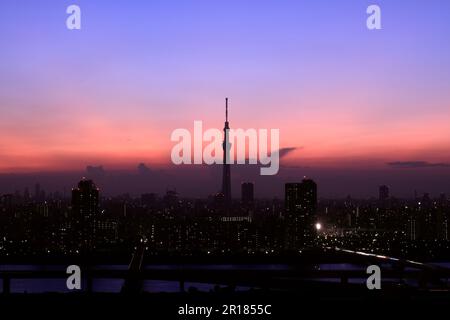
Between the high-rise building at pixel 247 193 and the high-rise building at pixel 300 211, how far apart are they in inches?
196

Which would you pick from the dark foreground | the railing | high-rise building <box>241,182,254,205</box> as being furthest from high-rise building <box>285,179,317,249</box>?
the dark foreground

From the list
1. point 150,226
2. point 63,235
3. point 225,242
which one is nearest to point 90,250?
point 63,235

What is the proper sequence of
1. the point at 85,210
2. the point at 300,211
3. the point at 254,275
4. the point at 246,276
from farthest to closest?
the point at 300,211, the point at 85,210, the point at 254,275, the point at 246,276

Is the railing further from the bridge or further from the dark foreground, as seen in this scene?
the dark foreground

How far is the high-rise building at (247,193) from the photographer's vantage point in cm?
3988

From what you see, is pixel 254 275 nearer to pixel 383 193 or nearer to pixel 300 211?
pixel 300 211

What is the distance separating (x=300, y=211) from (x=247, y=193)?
22.3 feet

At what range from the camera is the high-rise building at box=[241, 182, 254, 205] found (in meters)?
39.9

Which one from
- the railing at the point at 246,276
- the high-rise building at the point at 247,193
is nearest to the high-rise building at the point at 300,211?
the high-rise building at the point at 247,193

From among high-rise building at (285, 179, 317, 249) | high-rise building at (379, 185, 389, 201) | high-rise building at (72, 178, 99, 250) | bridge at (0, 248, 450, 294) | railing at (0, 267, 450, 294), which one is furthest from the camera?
high-rise building at (379, 185, 389, 201)

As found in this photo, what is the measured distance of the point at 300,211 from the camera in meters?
35.1

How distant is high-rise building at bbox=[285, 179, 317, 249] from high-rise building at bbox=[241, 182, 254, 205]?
4.97 m
